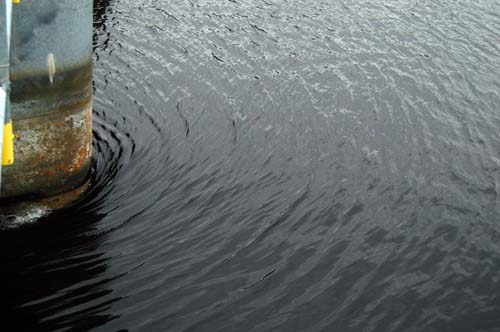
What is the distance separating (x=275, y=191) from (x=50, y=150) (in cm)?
561

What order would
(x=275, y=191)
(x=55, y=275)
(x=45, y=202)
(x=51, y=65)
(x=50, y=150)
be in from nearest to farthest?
(x=55, y=275) < (x=51, y=65) < (x=50, y=150) < (x=45, y=202) < (x=275, y=191)

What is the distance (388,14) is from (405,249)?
16628 mm

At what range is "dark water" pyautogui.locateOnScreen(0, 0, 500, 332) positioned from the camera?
12289 mm

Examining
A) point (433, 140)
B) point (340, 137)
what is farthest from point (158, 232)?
point (433, 140)

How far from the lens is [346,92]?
2120 cm

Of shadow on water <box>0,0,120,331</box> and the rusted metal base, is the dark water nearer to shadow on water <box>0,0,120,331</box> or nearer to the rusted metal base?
shadow on water <box>0,0,120,331</box>

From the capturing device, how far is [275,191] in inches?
623

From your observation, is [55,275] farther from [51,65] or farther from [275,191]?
[275,191]

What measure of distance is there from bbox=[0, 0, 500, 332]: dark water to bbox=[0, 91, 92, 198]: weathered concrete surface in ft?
2.47

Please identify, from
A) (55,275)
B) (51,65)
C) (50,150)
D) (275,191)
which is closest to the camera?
(55,275)

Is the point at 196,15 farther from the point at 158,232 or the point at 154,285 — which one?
the point at 154,285

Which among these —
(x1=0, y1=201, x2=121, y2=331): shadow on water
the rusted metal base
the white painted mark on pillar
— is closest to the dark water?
(x1=0, y1=201, x2=121, y2=331): shadow on water

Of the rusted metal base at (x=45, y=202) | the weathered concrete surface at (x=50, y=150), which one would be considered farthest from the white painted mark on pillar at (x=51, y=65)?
the rusted metal base at (x=45, y=202)

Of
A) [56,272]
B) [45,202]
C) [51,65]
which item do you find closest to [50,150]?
[45,202]
